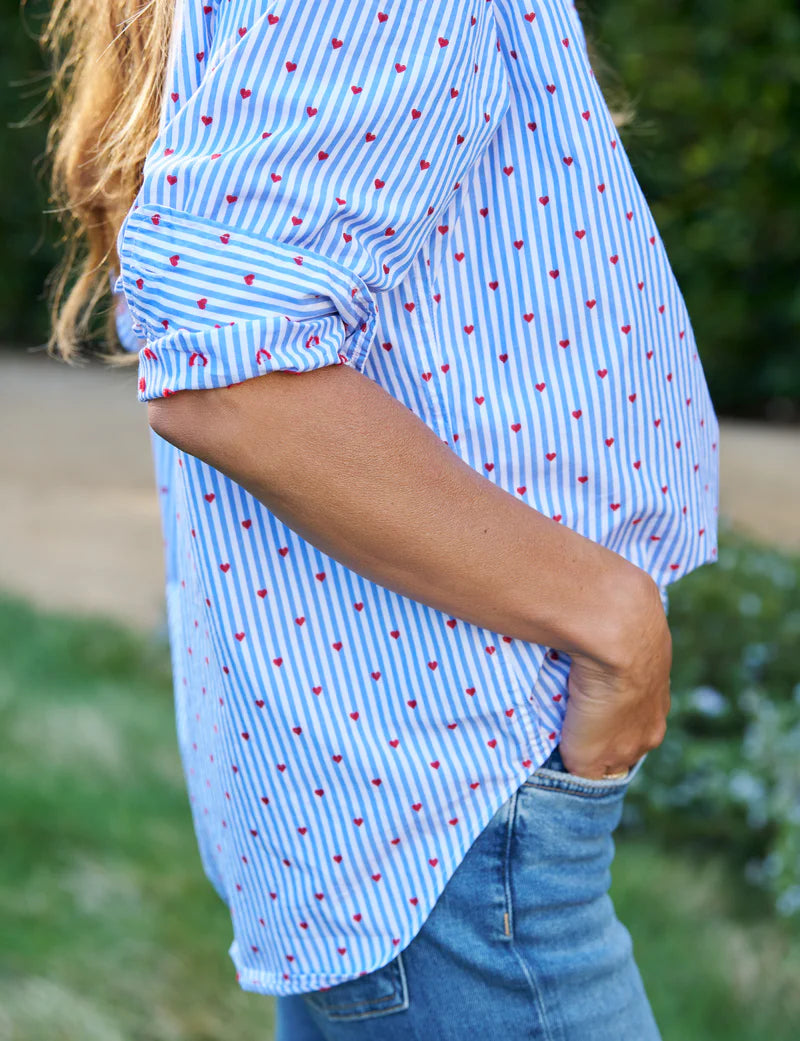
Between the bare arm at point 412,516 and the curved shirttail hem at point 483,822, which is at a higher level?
the bare arm at point 412,516

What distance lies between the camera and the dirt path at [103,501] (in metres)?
4.48

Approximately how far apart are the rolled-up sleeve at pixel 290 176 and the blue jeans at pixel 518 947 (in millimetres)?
415

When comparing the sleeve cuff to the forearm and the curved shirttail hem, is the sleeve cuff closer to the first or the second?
the forearm

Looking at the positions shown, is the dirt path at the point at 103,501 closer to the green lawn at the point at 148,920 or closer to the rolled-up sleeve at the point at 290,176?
the green lawn at the point at 148,920

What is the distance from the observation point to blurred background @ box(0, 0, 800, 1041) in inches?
92.1

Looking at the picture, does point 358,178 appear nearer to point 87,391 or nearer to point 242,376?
point 242,376

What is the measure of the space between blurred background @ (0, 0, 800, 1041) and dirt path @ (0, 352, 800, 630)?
0.05 ft

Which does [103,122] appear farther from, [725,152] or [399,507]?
[725,152]

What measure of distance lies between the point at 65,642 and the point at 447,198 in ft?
11.3

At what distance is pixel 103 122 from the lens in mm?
1198

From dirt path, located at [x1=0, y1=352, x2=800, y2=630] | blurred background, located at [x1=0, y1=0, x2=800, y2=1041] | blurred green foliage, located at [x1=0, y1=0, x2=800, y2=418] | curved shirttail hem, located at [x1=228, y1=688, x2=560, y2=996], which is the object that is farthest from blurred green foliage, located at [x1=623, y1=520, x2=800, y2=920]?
blurred green foliage, located at [x1=0, y1=0, x2=800, y2=418]

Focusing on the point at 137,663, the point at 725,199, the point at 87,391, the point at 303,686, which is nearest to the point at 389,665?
the point at 303,686

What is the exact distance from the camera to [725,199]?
5273mm

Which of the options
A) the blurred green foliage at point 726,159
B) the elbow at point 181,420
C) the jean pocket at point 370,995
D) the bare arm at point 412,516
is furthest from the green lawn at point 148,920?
the blurred green foliage at point 726,159
